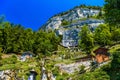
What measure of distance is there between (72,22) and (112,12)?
377 ft

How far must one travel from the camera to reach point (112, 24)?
3784cm

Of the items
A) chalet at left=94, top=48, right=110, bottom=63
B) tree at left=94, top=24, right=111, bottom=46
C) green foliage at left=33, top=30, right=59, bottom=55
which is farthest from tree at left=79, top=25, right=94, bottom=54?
green foliage at left=33, top=30, right=59, bottom=55

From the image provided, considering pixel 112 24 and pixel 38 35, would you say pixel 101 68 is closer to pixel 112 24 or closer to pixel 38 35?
pixel 112 24

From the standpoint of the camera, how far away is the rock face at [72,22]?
434 feet

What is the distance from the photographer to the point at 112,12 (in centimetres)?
3597

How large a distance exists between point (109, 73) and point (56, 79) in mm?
15283

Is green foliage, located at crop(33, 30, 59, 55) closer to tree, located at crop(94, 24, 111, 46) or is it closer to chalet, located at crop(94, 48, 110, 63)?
tree, located at crop(94, 24, 111, 46)

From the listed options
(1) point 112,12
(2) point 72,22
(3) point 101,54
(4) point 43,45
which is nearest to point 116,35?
(4) point 43,45

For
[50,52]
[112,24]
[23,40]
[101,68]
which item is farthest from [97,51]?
[23,40]

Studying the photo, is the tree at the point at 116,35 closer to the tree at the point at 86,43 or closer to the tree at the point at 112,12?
the tree at the point at 86,43

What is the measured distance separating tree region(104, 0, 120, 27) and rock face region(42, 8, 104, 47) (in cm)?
8422

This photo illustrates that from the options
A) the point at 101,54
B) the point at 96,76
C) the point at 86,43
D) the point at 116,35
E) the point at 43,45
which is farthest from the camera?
the point at 43,45

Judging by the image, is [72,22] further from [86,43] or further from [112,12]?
[112,12]

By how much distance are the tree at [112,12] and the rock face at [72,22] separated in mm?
84222
